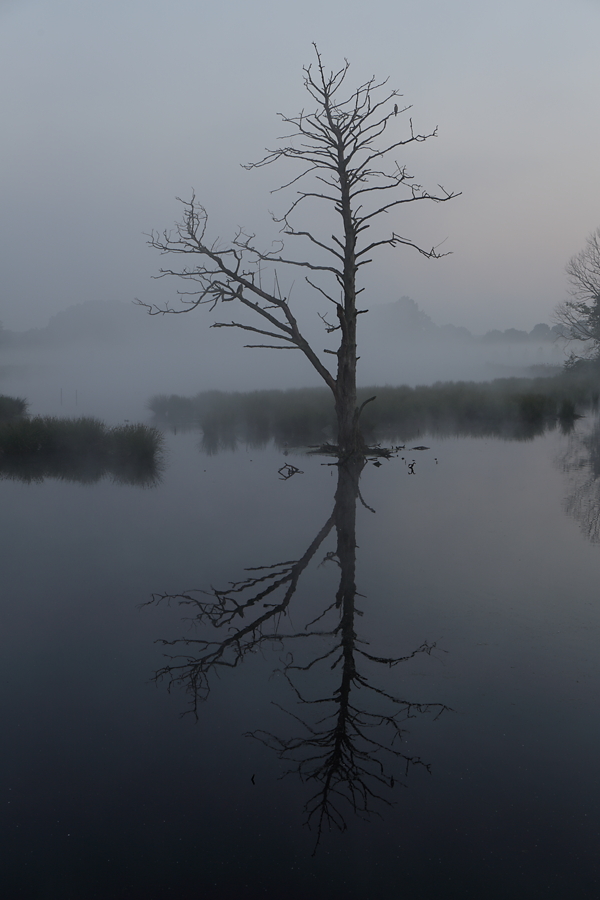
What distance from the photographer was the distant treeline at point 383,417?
1950 cm

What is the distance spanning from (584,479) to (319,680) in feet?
29.1

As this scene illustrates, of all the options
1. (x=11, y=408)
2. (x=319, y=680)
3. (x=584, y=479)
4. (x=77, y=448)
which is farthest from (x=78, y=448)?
(x=319, y=680)

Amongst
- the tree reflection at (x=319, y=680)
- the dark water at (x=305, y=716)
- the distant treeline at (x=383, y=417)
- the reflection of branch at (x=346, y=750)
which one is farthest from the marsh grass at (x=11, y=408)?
the reflection of branch at (x=346, y=750)

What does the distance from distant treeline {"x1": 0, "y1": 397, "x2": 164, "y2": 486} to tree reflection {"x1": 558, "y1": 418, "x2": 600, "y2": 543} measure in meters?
7.86

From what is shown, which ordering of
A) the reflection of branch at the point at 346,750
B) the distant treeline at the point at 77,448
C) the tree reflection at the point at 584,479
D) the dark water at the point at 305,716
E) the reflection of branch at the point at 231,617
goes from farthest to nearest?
the distant treeline at the point at 77,448 → the tree reflection at the point at 584,479 → the reflection of branch at the point at 231,617 → the reflection of branch at the point at 346,750 → the dark water at the point at 305,716

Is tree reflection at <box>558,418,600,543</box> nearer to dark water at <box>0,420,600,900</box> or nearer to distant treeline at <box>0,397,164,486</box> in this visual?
dark water at <box>0,420,600,900</box>

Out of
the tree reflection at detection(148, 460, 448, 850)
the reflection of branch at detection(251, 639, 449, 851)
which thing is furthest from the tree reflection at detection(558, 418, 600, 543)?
the reflection of branch at detection(251, 639, 449, 851)

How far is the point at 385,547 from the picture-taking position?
Answer: 772cm

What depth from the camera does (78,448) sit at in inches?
595

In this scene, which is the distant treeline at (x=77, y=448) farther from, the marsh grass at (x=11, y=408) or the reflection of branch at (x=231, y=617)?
the reflection of branch at (x=231, y=617)

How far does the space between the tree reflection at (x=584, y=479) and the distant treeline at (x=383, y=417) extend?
1875 millimetres

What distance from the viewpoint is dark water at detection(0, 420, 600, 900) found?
295 centimetres

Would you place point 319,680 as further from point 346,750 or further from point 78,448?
point 78,448

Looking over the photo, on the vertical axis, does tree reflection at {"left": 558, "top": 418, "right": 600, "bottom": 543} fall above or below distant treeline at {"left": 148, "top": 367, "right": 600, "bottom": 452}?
below
